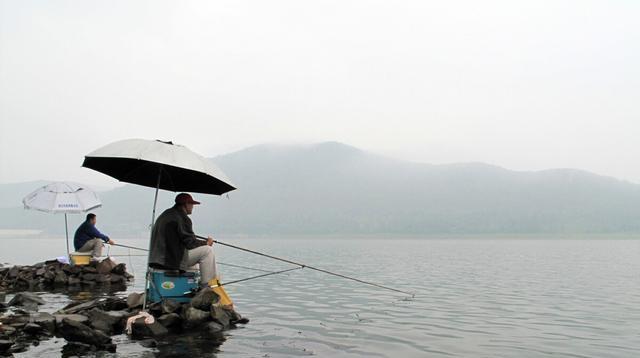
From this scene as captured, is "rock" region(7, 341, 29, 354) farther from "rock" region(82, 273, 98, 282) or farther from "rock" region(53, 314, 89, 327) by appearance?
"rock" region(82, 273, 98, 282)

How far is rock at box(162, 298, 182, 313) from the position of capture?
1307 cm

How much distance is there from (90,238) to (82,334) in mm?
13656

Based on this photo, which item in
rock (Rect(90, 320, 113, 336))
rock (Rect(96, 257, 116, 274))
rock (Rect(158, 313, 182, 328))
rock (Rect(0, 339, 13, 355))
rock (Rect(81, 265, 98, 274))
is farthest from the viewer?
rock (Rect(96, 257, 116, 274))

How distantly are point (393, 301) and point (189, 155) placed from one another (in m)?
11.8

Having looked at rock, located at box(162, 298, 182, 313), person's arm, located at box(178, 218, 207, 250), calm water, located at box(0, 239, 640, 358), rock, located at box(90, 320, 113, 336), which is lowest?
calm water, located at box(0, 239, 640, 358)

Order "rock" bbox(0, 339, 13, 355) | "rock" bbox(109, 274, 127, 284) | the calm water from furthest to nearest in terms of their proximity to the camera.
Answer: "rock" bbox(109, 274, 127, 284)
the calm water
"rock" bbox(0, 339, 13, 355)

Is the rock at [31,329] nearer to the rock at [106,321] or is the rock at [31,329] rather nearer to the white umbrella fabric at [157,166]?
the rock at [106,321]

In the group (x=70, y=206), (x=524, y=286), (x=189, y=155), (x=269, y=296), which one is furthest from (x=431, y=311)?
(x=70, y=206)

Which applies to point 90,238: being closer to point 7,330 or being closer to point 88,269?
point 88,269

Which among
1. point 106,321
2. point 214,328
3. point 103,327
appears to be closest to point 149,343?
point 103,327

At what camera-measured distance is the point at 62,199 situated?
24828mm

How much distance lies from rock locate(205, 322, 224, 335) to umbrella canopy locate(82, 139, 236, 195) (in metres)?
3.49

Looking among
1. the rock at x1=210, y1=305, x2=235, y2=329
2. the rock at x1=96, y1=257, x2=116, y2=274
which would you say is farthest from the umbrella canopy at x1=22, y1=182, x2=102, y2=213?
the rock at x1=210, y1=305, x2=235, y2=329

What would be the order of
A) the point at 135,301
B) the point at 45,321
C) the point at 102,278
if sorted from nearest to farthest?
1. the point at 45,321
2. the point at 135,301
3. the point at 102,278
